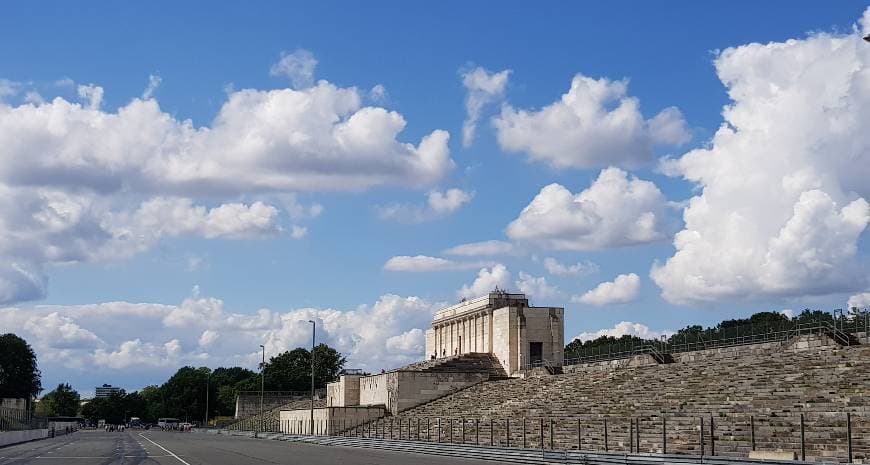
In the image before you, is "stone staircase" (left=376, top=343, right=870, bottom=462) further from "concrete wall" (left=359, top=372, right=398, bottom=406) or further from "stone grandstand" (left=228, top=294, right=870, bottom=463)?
"concrete wall" (left=359, top=372, right=398, bottom=406)

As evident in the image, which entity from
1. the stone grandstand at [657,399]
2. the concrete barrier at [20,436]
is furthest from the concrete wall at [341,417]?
the concrete barrier at [20,436]

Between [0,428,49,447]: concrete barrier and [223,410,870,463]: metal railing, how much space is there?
1484 inches

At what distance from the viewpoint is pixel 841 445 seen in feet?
115

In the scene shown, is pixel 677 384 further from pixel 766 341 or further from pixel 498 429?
pixel 498 429

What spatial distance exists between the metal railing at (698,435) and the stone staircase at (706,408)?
0.06m

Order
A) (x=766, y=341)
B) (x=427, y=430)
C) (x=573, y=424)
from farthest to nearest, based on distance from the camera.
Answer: (x=427, y=430)
(x=766, y=341)
(x=573, y=424)

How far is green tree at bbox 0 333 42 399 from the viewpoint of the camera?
17550 cm

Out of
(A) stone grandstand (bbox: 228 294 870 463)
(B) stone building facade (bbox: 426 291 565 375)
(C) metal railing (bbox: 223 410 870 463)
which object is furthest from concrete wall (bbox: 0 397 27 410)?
(C) metal railing (bbox: 223 410 870 463)

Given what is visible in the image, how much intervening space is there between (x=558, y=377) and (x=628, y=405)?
827 inches

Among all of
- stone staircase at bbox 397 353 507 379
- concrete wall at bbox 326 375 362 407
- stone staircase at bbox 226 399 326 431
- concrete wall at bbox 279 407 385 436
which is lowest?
stone staircase at bbox 226 399 326 431

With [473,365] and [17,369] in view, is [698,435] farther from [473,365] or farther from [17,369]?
[17,369]

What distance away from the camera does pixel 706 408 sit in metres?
46.8

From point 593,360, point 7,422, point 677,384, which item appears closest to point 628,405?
point 677,384

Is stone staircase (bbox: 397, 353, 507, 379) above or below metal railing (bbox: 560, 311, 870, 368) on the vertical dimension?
below
